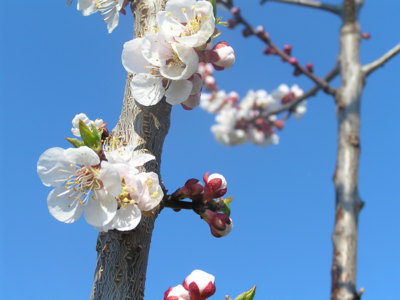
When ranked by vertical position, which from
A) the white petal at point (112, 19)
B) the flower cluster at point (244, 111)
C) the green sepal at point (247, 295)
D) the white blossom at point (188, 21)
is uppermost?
the flower cluster at point (244, 111)

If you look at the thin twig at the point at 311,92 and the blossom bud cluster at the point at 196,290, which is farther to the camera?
the thin twig at the point at 311,92

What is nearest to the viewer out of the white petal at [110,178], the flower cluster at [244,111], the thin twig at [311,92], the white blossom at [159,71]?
the white petal at [110,178]

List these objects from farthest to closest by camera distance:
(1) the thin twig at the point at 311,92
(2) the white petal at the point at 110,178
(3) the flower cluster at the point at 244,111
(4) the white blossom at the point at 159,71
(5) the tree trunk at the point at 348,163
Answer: (3) the flower cluster at the point at 244,111
(1) the thin twig at the point at 311,92
(4) the white blossom at the point at 159,71
(2) the white petal at the point at 110,178
(5) the tree trunk at the point at 348,163

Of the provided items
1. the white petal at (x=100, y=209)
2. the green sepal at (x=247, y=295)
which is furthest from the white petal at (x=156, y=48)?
the green sepal at (x=247, y=295)

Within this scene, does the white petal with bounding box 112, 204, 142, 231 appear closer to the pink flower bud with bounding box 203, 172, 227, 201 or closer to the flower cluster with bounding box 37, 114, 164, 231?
the flower cluster with bounding box 37, 114, 164, 231

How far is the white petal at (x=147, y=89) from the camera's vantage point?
96 cm

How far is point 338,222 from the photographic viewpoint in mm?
655

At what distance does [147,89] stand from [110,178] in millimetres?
241

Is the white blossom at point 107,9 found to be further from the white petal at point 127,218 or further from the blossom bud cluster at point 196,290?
the blossom bud cluster at point 196,290

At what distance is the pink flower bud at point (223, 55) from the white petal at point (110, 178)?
13.5 inches

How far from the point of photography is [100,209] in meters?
0.86

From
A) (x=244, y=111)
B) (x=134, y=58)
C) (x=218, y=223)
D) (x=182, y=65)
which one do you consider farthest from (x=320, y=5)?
(x=244, y=111)

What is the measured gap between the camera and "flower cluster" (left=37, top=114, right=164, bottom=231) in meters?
0.84

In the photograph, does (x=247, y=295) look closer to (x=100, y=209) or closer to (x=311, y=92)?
(x=100, y=209)
